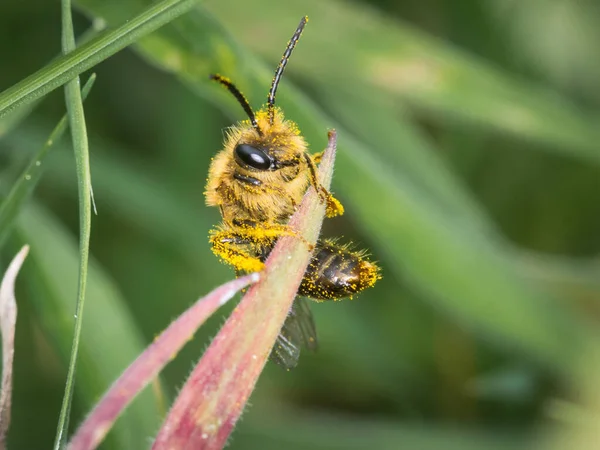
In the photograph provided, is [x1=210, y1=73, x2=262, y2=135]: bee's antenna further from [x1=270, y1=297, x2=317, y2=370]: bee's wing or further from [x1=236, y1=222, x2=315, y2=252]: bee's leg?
[x1=270, y1=297, x2=317, y2=370]: bee's wing

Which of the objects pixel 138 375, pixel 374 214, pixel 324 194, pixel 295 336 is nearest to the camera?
pixel 138 375

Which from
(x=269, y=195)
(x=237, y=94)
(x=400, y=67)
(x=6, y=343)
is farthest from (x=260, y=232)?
(x=400, y=67)

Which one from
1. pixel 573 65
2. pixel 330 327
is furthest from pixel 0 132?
pixel 573 65

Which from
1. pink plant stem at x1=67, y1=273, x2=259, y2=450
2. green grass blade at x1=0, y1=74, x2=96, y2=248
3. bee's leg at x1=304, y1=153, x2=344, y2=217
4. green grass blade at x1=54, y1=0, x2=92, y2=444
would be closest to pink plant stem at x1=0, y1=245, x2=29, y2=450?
green grass blade at x1=54, y1=0, x2=92, y2=444

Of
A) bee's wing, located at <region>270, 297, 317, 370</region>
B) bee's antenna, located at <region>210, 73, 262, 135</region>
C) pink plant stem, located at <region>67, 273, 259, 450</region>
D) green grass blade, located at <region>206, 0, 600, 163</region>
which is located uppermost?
green grass blade, located at <region>206, 0, 600, 163</region>

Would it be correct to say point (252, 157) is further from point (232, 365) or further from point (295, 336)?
point (232, 365)

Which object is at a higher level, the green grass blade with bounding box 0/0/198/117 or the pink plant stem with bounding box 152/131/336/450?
the green grass blade with bounding box 0/0/198/117

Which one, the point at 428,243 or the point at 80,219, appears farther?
the point at 428,243

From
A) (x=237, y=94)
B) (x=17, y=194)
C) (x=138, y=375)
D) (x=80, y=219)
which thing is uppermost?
(x=237, y=94)
